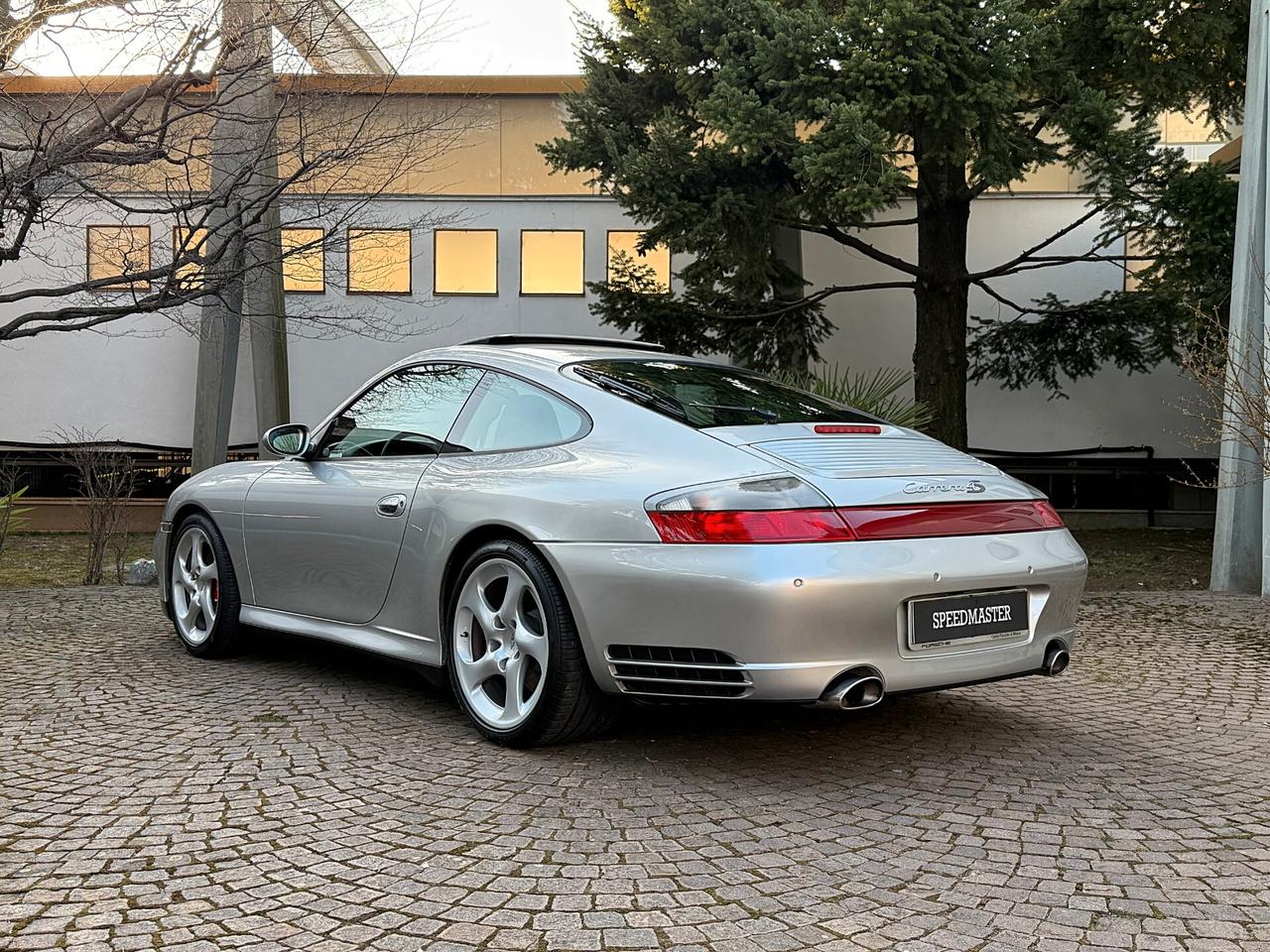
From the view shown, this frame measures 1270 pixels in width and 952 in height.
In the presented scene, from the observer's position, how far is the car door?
4676 mm

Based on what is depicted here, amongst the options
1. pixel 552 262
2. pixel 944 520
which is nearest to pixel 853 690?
pixel 944 520

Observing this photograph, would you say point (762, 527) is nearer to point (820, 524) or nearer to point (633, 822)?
point (820, 524)

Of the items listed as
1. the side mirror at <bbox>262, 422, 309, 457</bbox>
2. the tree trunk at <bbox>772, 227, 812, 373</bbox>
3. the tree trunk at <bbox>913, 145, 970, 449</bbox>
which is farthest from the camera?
the tree trunk at <bbox>772, 227, 812, 373</bbox>

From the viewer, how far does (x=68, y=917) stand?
2.71 meters

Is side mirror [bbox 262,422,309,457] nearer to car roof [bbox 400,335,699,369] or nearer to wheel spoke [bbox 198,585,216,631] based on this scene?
car roof [bbox 400,335,699,369]

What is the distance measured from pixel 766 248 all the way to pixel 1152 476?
10.8 meters

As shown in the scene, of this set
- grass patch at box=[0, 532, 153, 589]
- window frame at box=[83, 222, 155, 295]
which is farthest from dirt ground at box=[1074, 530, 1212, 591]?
grass patch at box=[0, 532, 153, 589]

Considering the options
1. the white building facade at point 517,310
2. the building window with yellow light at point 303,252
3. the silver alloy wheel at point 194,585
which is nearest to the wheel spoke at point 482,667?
the silver alloy wheel at point 194,585

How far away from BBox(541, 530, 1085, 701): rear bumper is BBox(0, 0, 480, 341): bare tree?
5.92 meters

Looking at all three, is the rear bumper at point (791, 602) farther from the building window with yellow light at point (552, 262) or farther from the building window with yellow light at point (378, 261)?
the building window with yellow light at point (552, 262)

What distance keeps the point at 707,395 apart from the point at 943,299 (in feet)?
37.6

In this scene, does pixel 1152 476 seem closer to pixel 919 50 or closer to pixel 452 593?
pixel 919 50

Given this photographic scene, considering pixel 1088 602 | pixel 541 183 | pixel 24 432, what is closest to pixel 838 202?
pixel 1088 602

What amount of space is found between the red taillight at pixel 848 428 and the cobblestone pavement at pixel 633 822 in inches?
44.8
